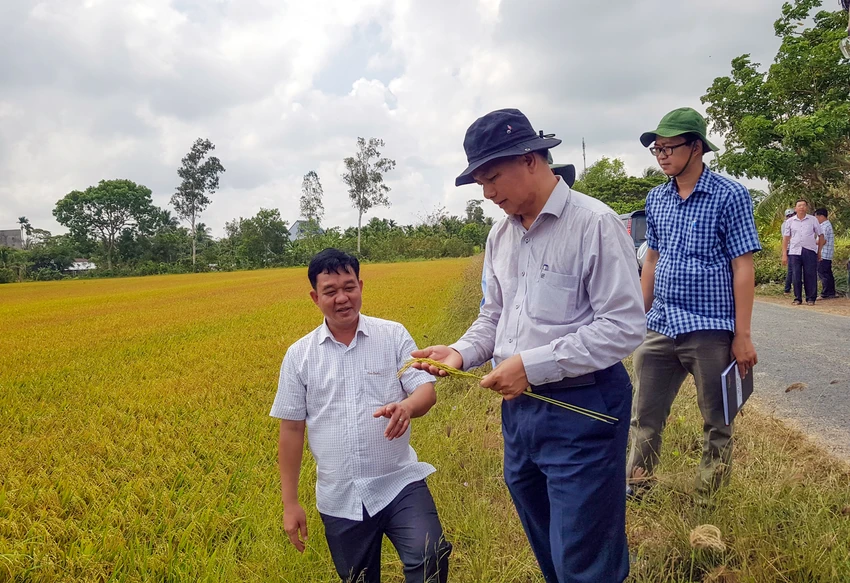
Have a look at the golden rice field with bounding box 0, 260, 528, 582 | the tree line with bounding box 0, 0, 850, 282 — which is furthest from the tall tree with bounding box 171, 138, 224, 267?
the golden rice field with bounding box 0, 260, 528, 582

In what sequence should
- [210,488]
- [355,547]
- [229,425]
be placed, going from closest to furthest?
[355,547]
[210,488]
[229,425]

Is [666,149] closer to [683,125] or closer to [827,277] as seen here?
[683,125]

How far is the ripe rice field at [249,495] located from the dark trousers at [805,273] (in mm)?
5345

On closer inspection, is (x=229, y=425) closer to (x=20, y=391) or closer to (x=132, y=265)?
(x=20, y=391)

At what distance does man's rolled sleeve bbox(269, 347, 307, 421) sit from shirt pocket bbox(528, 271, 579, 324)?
0.86 meters

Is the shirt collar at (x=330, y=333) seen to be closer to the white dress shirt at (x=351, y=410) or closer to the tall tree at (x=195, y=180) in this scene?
the white dress shirt at (x=351, y=410)

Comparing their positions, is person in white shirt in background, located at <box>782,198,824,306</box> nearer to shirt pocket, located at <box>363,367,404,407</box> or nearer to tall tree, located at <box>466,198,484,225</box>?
shirt pocket, located at <box>363,367,404,407</box>

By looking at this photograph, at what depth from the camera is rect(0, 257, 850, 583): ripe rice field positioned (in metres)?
2.06

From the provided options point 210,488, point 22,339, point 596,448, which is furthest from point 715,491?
point 22,339

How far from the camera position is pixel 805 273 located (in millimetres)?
8578

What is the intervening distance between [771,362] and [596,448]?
14.7 ft

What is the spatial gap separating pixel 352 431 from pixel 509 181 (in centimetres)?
96

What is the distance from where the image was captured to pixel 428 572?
1760mm

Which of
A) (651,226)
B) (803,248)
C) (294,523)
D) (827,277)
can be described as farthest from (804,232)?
(294,523)
